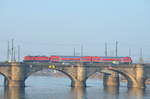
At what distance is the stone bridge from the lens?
130125 mm

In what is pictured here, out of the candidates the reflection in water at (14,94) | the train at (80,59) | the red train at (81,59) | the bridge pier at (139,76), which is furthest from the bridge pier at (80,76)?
the reflection in water at (14,94)

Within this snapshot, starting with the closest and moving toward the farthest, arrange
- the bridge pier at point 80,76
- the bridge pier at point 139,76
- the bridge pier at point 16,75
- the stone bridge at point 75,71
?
the bridge pier at point 16,75 → the stone bridge at point 75,71 → the bridge pier at point 80,76 → the bridge pier at point 139,76

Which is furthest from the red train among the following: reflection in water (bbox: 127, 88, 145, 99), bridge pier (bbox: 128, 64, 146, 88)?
reflection in water (bbox: 127, 88, 145, 99)

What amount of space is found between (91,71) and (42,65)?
14.5m

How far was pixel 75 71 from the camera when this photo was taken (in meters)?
136

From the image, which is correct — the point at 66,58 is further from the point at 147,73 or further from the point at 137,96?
the point at 137,96

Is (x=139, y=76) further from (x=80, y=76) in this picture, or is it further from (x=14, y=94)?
(x=14, y=94)

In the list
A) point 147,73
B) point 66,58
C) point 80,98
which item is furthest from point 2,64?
point 147,73

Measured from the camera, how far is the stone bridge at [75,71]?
130125 millimetres

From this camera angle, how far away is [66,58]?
145000 mm

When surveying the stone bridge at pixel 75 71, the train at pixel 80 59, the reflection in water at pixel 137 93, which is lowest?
the reflection in water at pixel 137 93

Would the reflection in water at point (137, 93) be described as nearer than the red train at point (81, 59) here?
Yes

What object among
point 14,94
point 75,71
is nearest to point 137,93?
point 75,71

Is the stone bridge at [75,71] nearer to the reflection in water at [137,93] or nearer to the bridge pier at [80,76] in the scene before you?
the bridge pier at [80,76]
